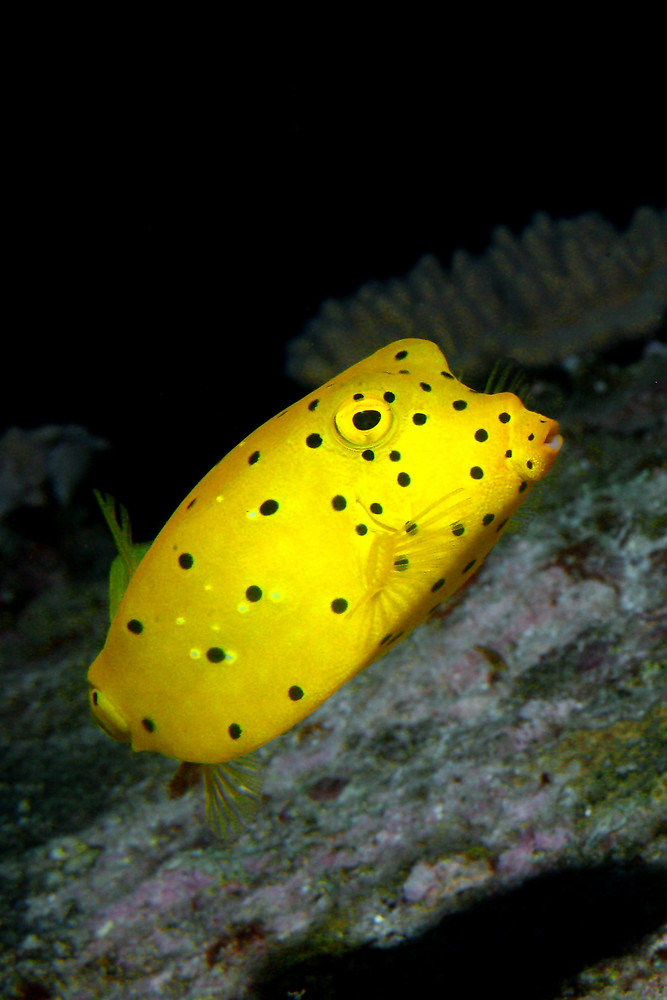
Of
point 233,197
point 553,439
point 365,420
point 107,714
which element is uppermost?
point 233,197

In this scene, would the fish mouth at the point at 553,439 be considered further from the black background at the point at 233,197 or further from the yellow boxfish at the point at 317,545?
the black background at the point at 233,197

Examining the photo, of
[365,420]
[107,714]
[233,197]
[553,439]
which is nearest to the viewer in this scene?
[365,420]

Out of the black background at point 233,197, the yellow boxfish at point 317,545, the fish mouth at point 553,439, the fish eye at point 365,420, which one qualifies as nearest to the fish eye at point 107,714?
the yellow boxfish at point 317,545


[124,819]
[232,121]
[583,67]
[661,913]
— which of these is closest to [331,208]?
[232,121]

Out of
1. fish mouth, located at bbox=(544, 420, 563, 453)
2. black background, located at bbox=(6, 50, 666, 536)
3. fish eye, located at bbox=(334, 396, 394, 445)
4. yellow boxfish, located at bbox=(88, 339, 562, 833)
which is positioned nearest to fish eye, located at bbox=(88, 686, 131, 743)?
yellow boxfish, located at bbox=(88, 339, 562, 833)

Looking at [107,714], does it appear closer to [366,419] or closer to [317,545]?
[317,545]

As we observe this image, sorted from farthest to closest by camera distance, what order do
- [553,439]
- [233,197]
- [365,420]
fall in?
[233,197] → [553,439] → [365,420]

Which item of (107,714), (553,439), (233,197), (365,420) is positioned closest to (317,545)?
(365,420)

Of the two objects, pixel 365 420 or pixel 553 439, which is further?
pixel 553 439

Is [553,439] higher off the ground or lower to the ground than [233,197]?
lower
